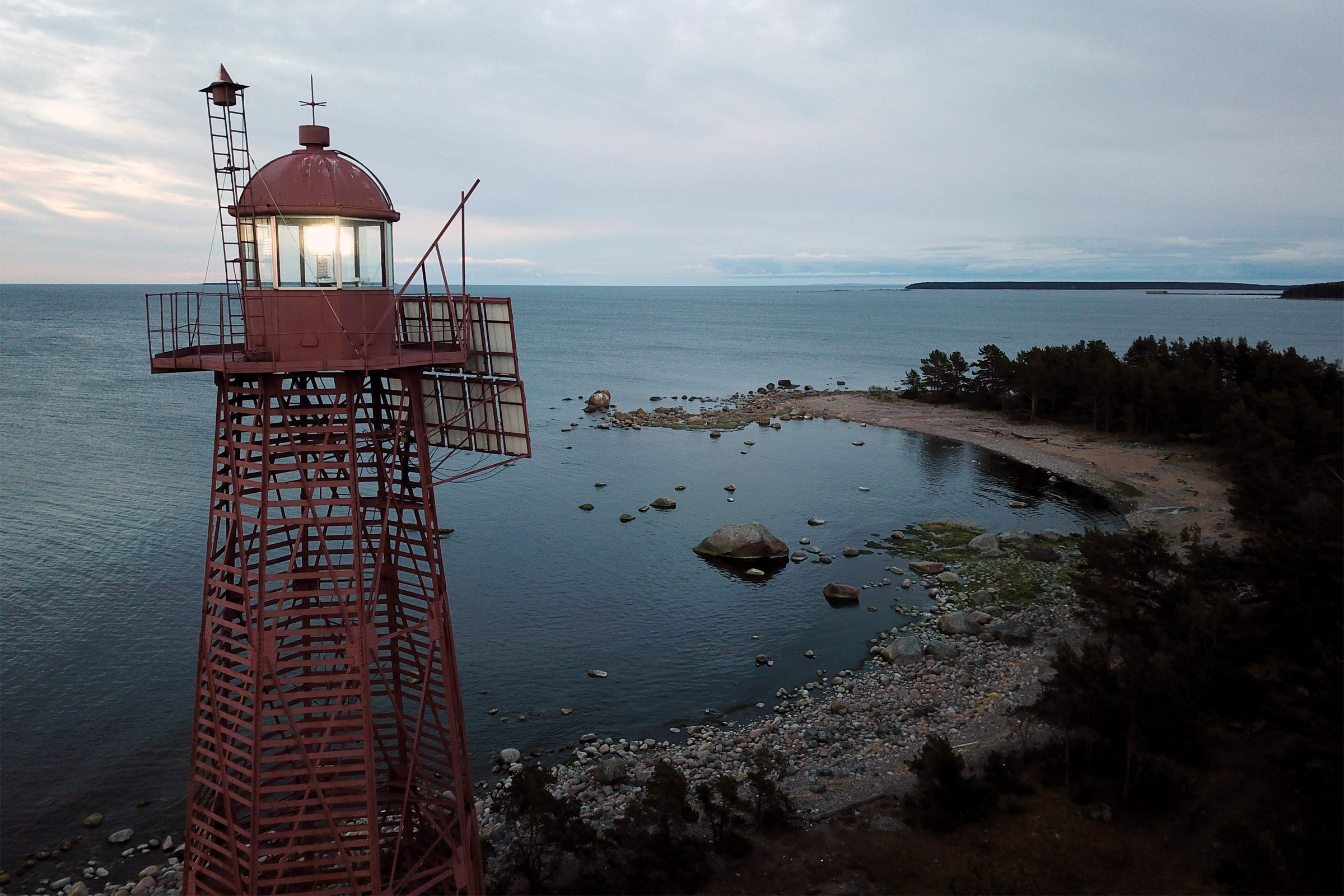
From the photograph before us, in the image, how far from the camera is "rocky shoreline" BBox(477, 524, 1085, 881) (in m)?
20.9

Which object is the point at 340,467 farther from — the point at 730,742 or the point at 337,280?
the point at 730,742

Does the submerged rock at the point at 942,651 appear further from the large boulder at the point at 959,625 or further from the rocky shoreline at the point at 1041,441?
the rocky shoreline at the point at 1041,441

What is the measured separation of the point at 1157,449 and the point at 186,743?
172 feet

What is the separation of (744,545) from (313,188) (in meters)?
28.5

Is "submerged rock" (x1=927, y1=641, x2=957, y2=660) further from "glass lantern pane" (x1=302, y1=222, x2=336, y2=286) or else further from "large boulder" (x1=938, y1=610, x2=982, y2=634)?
"glass lantern pane" (x1=302, y1=222, x2=336, y2=286)

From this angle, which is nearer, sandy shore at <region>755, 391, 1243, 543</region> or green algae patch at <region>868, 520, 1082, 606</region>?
green algae patch at <region>868, 520, 1082, 606</region>

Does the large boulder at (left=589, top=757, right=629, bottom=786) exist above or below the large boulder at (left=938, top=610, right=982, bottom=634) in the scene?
below

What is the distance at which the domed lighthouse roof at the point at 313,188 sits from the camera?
416 inches

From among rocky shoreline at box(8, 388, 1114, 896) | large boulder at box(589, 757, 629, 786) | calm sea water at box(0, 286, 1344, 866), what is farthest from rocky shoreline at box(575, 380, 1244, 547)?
large boulder at box(589, 757, 629, 786)

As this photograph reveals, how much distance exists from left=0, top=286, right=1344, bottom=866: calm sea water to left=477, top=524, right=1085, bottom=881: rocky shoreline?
118 centimetres

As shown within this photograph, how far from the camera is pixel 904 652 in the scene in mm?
27891

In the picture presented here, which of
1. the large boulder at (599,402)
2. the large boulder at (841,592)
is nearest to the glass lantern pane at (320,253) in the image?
the large boulder at (841,592)

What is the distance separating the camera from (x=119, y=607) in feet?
100

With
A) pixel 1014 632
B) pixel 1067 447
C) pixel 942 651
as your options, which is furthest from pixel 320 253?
pixel 1067 447
